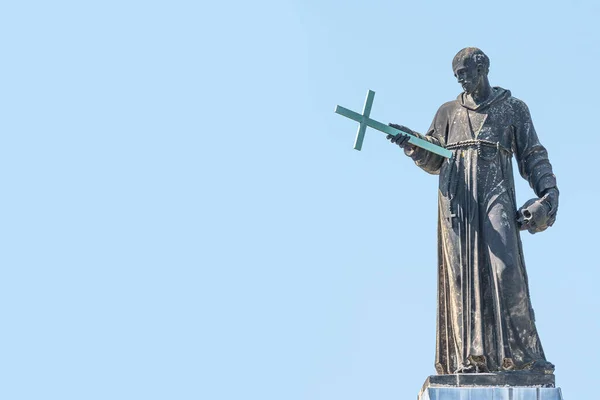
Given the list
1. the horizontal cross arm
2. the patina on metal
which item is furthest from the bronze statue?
the horizontal cross arm

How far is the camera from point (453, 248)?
620 inches

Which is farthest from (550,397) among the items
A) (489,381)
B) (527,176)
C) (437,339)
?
(527,176)

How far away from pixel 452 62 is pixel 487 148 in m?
1.29

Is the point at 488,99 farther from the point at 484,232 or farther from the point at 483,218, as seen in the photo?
the point at 484,232

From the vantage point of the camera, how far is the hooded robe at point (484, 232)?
1521 cm

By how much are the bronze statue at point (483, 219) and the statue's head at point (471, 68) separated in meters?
0.01

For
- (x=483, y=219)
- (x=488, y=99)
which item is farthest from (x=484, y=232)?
(x=488, y=99)

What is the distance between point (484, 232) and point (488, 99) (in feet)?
6.03

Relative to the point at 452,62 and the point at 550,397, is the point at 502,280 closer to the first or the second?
the point at 550,397

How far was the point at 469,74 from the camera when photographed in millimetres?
16375

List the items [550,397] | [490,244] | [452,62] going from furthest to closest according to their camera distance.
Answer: [452,62] < [490,244] < [550,397]

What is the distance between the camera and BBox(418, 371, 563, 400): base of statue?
14.6 m

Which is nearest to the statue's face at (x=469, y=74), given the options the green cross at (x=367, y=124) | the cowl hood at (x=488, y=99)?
the cowl hood at (x=488, y=99)

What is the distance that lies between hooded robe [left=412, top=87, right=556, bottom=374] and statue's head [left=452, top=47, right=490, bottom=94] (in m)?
0.24
